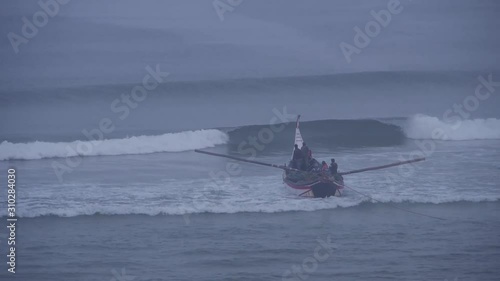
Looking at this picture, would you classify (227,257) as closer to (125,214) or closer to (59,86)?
(125,214)

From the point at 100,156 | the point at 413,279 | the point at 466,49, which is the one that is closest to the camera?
the point at 413,279

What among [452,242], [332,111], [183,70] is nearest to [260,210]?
Answer: [452,242]

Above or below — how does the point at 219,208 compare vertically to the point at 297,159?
below

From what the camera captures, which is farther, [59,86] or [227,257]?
[59,86]

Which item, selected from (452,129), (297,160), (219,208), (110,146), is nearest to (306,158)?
(297,160)

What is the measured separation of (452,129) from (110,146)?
10841 mm

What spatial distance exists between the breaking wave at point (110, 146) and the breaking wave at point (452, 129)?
6474 mm

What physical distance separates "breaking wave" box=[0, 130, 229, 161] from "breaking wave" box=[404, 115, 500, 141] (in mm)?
6474

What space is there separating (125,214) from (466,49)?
77.9 ft

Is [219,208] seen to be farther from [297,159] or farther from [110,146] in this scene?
[110,146]

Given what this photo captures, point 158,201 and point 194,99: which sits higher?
point 194,99

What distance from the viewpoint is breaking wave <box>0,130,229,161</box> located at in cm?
2308

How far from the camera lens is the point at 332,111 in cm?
2891

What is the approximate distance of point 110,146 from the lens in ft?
77.7
